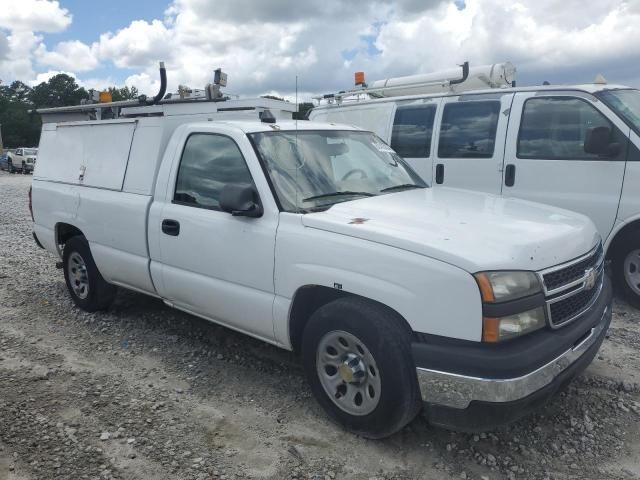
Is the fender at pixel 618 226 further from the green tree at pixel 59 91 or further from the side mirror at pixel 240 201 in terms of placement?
the green tree at pixel 59 91

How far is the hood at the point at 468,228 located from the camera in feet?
8.85

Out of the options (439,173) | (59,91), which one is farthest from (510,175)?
(59,91)

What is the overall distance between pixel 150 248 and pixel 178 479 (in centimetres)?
202

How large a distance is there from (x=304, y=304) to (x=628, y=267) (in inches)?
138

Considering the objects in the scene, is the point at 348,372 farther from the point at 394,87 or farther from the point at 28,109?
the point at 28,109

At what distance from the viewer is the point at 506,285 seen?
2.62 m

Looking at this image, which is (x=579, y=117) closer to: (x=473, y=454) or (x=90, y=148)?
(x=473, y=454)

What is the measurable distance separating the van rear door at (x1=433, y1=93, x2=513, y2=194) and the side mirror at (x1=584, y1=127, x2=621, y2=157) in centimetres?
92

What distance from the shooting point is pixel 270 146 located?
3793mm

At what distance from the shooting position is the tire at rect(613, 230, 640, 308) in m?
5.09

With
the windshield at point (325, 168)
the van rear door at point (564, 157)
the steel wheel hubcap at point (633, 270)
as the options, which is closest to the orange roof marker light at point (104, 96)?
the windshield at point (325, 168)

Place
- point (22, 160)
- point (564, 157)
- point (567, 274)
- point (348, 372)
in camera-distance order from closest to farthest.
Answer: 1. point (567, 274)
2. point (348, 372)
3. point (564, 157)
4. point (22, 160)

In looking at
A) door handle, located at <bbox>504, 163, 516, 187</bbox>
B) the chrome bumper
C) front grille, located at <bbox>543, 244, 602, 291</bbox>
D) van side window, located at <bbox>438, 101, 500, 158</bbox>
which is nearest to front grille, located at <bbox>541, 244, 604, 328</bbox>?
front grille, located at <bbox>543, 244, 602, 291</bbox>

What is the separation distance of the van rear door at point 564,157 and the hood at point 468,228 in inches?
73.3
